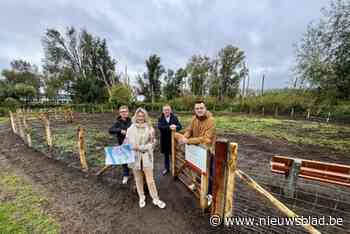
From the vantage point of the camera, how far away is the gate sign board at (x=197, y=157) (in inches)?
80.5

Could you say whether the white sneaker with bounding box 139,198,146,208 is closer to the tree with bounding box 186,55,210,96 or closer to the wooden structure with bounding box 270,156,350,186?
the wooden structure with bounding box 270,156,350,186

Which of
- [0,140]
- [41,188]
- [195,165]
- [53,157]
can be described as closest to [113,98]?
[0,140]

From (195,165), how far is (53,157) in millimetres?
4618

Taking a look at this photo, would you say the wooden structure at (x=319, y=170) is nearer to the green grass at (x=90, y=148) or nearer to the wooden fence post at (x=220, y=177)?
the wooden fence post at (x=220, y=177)

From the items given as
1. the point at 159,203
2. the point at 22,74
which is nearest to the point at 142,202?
the point at 159,203

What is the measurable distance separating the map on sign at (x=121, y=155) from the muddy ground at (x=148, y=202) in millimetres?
775

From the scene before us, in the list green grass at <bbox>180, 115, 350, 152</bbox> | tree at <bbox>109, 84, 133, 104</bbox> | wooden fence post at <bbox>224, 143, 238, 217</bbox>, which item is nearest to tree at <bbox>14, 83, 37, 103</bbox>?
tree at <bbox>109, 84, 133, 104</bbox>

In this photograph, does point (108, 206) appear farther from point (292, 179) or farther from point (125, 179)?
point (292, 179)

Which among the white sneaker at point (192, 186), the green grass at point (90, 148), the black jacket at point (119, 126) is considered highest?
the black jacket at point (119, 126)

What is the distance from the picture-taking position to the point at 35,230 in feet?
6.51

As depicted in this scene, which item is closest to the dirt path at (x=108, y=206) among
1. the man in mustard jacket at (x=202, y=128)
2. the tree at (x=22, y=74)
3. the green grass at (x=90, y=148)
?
the green grass at (x=90, y=148)

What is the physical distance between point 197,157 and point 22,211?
112 inches

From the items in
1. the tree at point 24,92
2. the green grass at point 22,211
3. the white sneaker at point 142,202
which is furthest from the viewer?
the tree at point 24,92

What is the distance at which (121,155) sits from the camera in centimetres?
237
